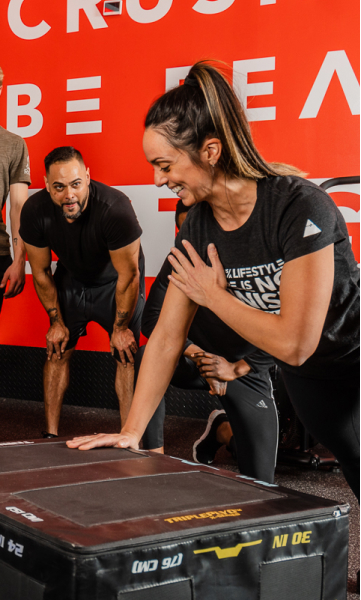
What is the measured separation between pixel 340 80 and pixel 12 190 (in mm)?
1619

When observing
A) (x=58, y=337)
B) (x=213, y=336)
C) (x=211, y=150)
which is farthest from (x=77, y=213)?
(x=211, y=150)

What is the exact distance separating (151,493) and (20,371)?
3.02m

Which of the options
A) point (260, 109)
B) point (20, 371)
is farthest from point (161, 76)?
point (20, 371)

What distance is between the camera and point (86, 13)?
3561 millimetres

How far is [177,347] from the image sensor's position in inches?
54.1

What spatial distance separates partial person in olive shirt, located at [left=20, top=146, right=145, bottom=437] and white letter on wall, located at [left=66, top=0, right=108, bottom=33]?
1179mm

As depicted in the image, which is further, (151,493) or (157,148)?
(157,148)

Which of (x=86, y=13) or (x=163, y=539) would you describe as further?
(x=86, y=13)

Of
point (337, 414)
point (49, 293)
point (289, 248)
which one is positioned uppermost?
point (289, 248)

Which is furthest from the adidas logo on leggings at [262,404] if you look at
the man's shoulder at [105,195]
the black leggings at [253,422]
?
the man's shoulder at [105,195]

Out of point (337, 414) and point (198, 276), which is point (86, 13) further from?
point (337, 414)

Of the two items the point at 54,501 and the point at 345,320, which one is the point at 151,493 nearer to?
the point at 54,501

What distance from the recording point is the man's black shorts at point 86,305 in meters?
2.84

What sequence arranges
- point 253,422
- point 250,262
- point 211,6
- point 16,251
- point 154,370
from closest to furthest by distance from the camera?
point 250,262, point 154,370, point 253,422, point 16,251, point 211,6
